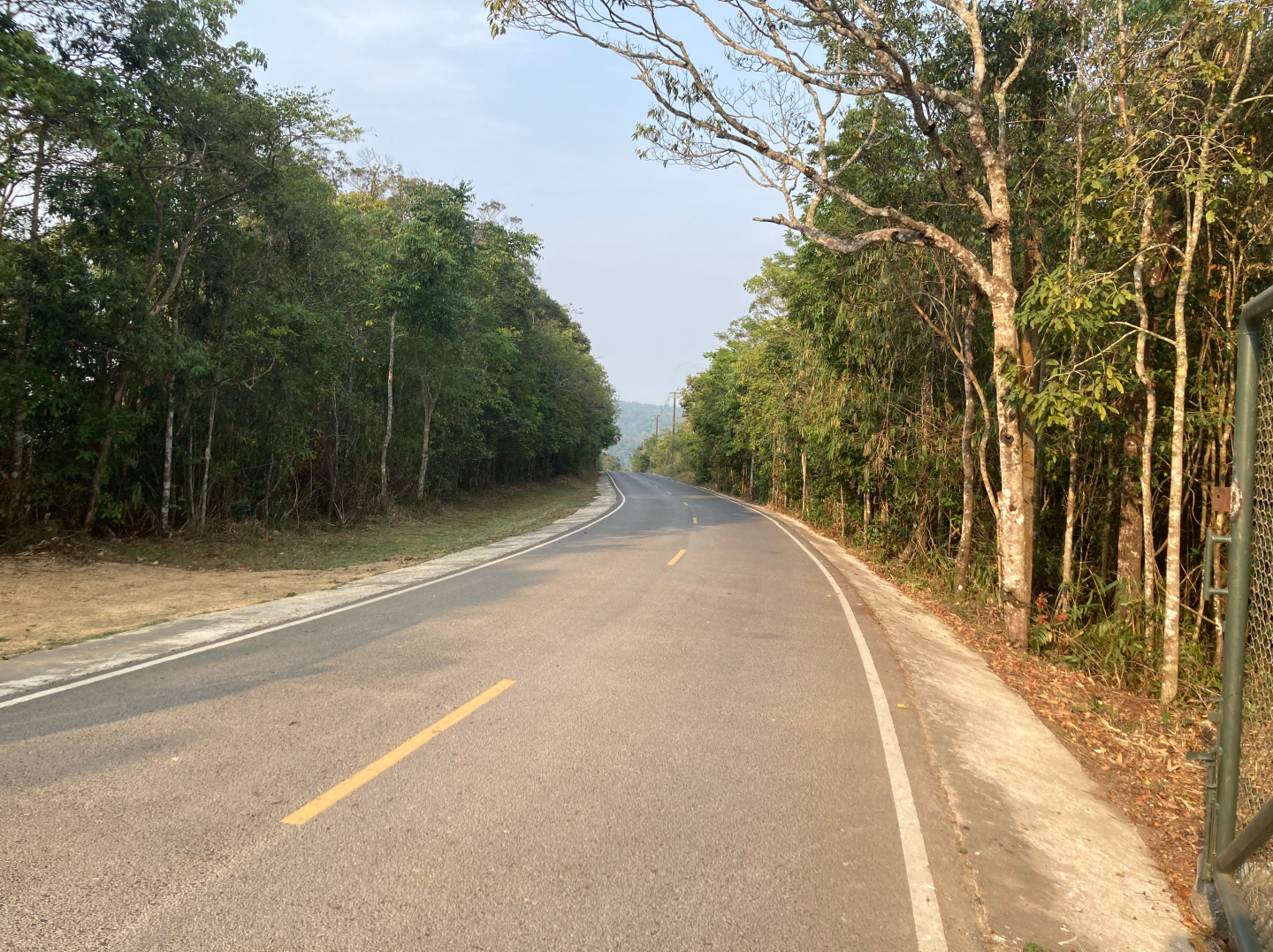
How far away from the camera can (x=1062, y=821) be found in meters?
4.57

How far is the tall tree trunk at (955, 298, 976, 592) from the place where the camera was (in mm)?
11828

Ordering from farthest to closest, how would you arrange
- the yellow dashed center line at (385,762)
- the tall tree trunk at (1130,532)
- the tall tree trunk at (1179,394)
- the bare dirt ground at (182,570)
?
the tall tree trunk at (1130,532) → the bare dirt ground at (182,570) → the tall tree trunk at (1179,394) → the yellow dashed center line at (385,762)

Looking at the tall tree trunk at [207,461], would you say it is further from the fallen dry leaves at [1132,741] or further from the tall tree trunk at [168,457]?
the fallen dry leaves at [1132,741]

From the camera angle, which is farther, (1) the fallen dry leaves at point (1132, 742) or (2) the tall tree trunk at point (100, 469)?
(2) the tall tree trunk at point (100, 469)

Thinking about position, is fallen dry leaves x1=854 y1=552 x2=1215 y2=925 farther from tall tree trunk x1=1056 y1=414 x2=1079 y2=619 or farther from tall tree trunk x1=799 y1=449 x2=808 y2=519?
tall tree trunk x1=799 y1=449 x2=808 y2=519

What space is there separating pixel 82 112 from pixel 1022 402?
1431 centimetres

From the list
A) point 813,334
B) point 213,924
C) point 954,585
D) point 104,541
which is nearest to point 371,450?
point 104,541

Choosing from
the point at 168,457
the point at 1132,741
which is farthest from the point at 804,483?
the point at 1132,741

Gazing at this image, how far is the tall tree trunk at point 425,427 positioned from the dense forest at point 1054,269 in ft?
47.1

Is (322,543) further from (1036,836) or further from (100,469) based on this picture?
(1036,836)

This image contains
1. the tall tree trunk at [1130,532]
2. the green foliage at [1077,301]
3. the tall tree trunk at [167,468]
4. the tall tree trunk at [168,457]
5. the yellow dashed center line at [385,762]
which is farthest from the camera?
the tall tree trunk at [167,468]

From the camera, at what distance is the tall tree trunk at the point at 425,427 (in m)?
25.8

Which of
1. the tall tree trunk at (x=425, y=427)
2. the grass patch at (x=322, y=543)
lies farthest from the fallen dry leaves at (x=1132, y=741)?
the tall tree trunk at (x=425, y=427)

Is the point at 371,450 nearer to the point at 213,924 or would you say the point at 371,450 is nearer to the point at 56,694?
the point at 56,694
